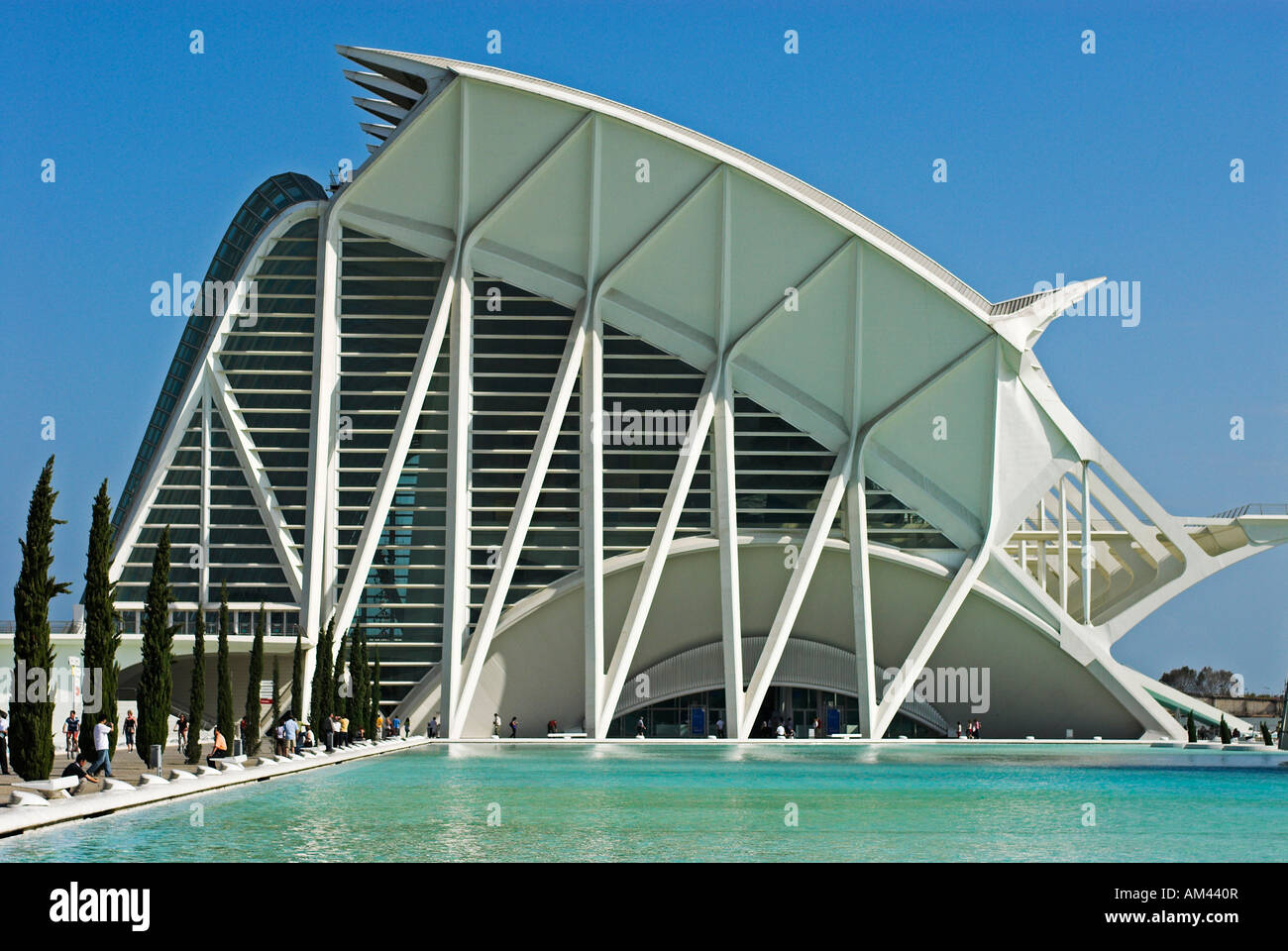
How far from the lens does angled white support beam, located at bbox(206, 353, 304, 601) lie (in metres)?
51.0

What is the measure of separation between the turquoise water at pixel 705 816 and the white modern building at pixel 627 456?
1917cm

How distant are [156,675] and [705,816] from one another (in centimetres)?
1400

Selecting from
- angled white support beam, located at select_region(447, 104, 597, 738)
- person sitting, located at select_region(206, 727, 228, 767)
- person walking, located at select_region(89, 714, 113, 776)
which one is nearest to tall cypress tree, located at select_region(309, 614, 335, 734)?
person sitting, located at select_region(206, 727, 228, 767)

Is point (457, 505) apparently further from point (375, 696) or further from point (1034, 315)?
point (1034, 315)

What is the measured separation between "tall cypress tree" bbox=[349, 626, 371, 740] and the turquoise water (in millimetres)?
10349

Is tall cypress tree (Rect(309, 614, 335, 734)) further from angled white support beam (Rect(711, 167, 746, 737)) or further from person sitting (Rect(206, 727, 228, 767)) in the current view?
angled white support beam (Rect(711, 167, 746, 737))

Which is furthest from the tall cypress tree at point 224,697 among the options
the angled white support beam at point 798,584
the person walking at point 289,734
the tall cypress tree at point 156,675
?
the angled white support beam at point 798,584

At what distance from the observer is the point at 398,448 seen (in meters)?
50.6

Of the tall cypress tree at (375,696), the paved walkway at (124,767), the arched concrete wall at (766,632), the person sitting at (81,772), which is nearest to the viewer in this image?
the paved walkway at (124,767)

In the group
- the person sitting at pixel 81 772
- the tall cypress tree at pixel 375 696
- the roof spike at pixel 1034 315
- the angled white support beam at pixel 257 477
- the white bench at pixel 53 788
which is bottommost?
the tall cypress tree at pixel 375 696

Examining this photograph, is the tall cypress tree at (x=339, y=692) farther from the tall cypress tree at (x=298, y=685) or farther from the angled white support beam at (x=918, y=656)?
the angled white support beam at (x=918, y=656)

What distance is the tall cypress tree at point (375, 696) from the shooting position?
44.5m

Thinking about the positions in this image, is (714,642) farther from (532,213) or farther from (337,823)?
(337,823)

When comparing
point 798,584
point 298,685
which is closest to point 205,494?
point 298,685
